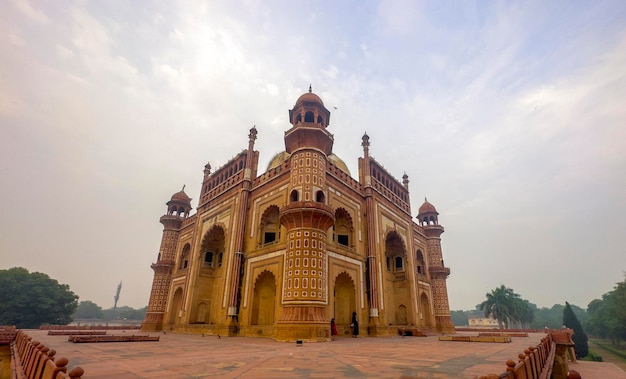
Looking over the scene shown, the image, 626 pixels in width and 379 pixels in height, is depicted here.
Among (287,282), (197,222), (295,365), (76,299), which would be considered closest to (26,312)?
(76,299)

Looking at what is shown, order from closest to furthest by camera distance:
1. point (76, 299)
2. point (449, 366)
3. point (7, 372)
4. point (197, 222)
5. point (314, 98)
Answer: point (449, 366) → point (7, 372) → point (314, 98) → point (197, 222) → point (76, 299)

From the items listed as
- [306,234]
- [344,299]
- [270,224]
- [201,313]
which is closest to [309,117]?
[270,224]

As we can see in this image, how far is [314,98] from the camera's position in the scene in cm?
2016

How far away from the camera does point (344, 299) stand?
18.9 metres

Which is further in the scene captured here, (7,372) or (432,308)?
(432,308)

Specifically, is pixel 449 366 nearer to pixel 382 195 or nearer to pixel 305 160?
pixel 305 160

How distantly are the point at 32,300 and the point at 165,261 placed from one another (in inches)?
1148

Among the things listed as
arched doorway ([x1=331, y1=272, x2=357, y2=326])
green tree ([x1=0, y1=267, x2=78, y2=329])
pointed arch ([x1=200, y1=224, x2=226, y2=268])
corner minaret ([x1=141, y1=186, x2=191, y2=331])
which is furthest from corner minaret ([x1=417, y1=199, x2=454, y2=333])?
green tree ([x1=0, y1=267, x2=78, y2=329])

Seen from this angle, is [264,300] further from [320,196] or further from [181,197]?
[181,197]

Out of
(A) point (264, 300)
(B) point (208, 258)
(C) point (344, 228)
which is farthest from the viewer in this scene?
(B) point (208, 258)

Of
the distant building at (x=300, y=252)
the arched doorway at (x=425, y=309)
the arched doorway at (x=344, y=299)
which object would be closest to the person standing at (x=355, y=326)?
the distant building at (x=300, y=252)

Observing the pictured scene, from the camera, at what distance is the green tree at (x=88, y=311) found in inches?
4013

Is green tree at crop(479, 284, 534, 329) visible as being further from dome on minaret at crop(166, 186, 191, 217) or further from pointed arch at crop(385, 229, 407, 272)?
dome on minaret at crop(166, 186, 191, 217)

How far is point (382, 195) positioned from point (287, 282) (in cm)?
1201
